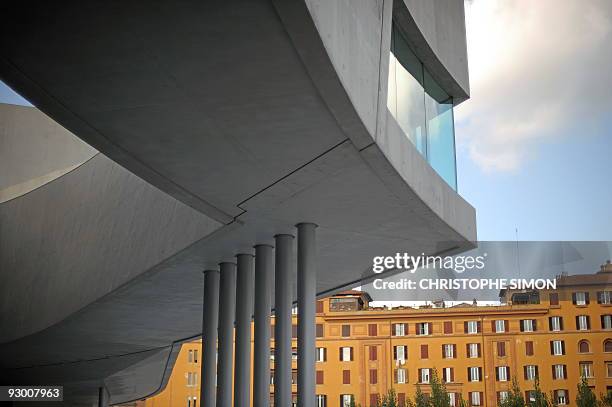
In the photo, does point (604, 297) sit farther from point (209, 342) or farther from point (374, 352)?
point (209, 342)

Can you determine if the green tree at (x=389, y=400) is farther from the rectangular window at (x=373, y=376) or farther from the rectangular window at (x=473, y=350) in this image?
the rectangular window at (x=473, y=350)

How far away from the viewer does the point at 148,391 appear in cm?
4169

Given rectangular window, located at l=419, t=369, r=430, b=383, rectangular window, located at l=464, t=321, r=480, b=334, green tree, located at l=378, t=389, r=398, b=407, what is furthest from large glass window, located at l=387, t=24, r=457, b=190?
green tree, located at l=378, t=389, r=398, b=407

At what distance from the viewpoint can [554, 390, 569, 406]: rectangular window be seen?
62.8 m

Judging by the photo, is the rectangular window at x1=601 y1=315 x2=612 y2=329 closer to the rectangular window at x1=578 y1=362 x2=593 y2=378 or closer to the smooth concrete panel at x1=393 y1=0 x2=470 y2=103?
the rectangular window at x1=578 y1=362 x2=593 y2=378

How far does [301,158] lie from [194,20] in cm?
354

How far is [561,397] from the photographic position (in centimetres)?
6319

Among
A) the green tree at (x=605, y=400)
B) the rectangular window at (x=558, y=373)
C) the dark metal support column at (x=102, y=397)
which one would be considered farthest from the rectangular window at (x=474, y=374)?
the dark metal support column at (x=102, y=397)

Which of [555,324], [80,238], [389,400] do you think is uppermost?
[555,324]

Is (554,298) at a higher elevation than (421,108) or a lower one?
higher

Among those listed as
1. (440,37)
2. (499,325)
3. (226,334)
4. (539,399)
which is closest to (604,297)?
(499,325)

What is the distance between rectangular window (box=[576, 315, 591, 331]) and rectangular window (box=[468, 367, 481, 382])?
920 cm

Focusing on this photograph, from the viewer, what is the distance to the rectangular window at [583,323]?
64.0 metres

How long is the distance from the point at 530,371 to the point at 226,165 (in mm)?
61459
